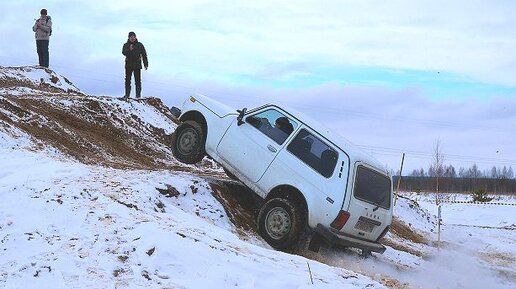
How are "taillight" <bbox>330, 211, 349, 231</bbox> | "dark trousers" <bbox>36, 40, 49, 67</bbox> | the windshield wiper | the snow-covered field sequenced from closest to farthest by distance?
the snow-covered field, "taillight" <bbox>330, 211, 349, 231</bbox>, the windshield wiper, "dark trousers" <bbox>36, 40, 49, 67</bbox>

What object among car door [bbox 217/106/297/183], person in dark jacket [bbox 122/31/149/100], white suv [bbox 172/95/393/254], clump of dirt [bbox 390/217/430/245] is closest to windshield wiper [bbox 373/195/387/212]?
white suv [bbox 172/95/393/254]

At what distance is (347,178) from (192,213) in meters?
2.43

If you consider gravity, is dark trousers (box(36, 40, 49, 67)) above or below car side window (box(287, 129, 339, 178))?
above

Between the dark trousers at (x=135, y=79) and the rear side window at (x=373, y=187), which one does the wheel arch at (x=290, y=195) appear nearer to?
the rear side window at (x=373, y=187)

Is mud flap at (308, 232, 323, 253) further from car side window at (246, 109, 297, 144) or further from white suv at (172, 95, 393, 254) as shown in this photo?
car side window at (246, 109, 297, 144)

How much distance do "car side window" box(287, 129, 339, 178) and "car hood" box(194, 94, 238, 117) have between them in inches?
59.6

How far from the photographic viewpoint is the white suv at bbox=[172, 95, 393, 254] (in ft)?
27.5

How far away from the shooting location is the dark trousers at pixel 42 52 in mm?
19688

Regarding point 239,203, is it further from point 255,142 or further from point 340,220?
point 340,220

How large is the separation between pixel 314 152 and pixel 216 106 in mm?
2303

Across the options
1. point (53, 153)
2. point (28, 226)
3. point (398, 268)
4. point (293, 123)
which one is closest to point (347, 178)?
point (293, 123)

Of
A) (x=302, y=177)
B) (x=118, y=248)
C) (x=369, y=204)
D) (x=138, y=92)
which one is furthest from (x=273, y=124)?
(x=138, y=92)

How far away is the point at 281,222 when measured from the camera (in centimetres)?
868

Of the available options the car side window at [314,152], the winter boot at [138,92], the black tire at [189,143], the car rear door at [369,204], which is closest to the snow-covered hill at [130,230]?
the black tire at [189,143]
